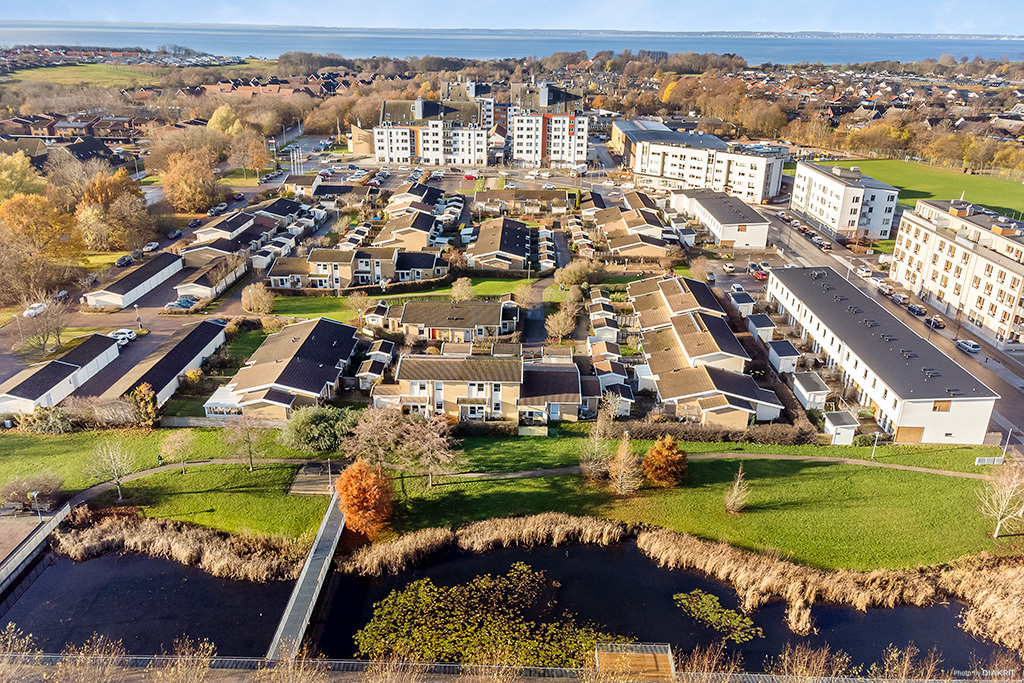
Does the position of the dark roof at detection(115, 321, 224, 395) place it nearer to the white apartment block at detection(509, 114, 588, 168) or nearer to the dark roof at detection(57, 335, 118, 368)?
the dark roof at detection(57, 335, 118, 368)

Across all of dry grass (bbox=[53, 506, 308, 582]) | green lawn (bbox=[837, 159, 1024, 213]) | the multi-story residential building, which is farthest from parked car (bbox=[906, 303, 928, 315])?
the multi-story residential building

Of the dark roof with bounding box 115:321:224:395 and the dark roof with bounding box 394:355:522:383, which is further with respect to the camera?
the dark roof with bounding box 115:321:224:395

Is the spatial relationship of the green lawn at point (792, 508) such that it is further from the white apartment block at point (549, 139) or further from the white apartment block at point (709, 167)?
A: the white apartment block at point (549, 139)

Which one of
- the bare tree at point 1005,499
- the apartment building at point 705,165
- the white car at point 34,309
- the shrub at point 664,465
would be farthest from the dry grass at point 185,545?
the apartment building at point 705,165

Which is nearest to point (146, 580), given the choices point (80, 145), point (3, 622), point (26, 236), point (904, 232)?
point (3, 622)

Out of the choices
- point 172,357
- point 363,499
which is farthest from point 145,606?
point 172,357

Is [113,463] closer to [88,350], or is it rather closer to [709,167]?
[88,350]
